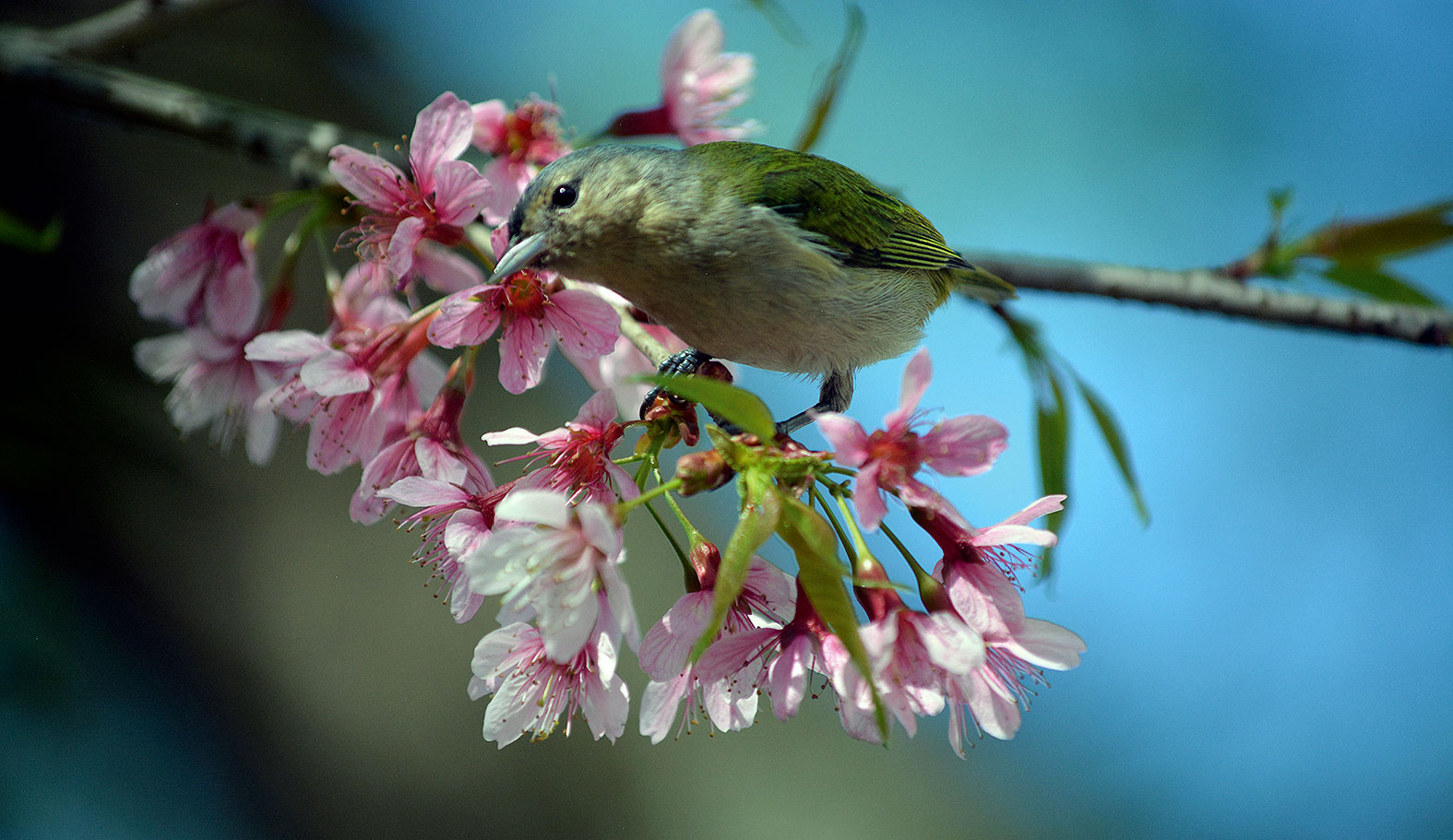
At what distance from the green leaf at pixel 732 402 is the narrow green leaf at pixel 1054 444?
3.36 ft

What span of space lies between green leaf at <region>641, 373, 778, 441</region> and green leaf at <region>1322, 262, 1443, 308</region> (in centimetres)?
169

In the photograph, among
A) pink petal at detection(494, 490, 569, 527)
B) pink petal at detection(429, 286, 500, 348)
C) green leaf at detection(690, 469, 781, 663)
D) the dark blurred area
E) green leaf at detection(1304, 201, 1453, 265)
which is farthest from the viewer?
the dark blurred area

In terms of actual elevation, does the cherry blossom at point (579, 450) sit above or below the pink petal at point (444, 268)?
below

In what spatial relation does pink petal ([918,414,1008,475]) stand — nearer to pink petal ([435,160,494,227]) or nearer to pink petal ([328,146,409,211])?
pink petal ([435,160,494,227])

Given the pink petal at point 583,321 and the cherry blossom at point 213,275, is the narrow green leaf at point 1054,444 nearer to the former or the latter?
the pink petal at point 583,321

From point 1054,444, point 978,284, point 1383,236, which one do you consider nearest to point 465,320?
point 978,284

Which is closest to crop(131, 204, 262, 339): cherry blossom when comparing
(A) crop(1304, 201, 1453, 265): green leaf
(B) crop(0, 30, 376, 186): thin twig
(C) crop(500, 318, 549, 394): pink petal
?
(B) crop(0, 30, 376, 186): thin twig

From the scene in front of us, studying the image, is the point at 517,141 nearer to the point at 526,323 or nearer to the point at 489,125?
the point at 489,125

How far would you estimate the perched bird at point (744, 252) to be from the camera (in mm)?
1160

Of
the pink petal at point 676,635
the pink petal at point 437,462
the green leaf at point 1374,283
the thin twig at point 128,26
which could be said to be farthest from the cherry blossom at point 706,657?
the green leaf at point 1374,283

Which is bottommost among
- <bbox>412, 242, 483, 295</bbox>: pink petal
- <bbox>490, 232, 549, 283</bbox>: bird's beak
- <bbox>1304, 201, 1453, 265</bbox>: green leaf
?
<bbox>412, 242, 483, 295</bbox>: pink petal

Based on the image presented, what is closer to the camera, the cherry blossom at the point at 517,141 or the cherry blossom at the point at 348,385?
the cherry blossom at the point at 348,385

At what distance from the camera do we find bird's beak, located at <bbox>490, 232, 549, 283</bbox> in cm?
106

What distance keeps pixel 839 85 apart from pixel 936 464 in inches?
35.7
